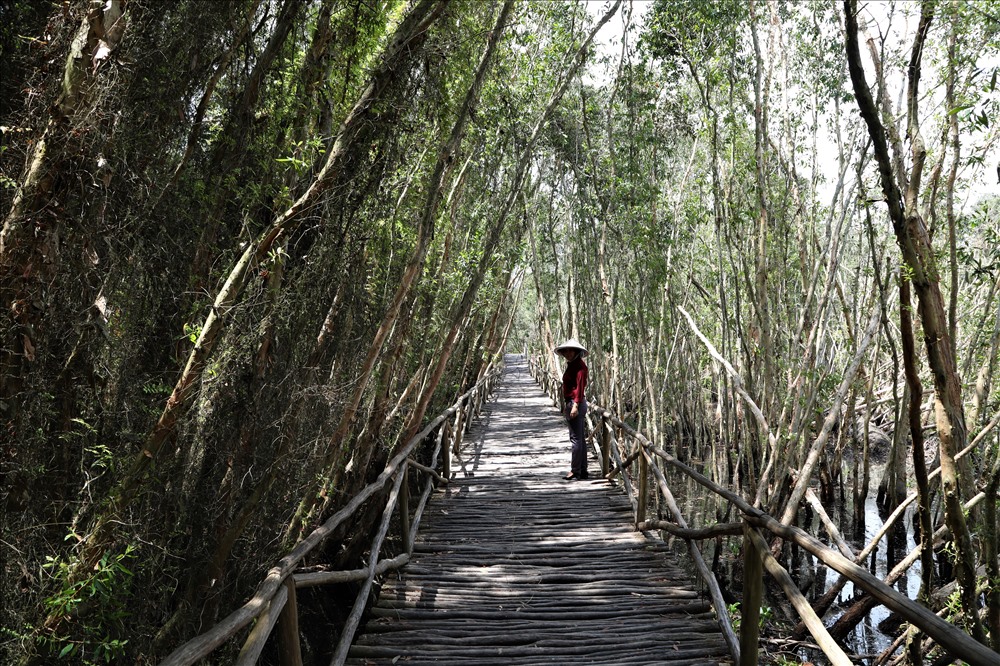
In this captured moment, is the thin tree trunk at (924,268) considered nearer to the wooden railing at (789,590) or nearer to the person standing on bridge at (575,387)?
the wooden railing at (789,590)

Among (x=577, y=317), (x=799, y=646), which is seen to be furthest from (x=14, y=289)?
(x=577, y=317)

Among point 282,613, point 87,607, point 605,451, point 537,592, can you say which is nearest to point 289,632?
point 282,613

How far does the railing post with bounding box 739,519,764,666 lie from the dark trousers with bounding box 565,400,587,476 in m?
4.35

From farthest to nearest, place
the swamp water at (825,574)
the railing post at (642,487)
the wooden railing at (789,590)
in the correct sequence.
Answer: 1. the swamp water at (825,574)
2. the railing post at (642,487)
3. the wooden railing at (789,590)

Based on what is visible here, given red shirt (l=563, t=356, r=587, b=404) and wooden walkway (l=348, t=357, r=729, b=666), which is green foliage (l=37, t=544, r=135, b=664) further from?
red shirt (l=563, t=356, r=587, b=404)

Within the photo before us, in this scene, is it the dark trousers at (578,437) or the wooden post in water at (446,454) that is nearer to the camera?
the dark trousers at (578,437)

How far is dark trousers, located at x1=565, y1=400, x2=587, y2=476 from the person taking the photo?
288 inches

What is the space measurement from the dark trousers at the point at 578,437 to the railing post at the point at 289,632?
16.0ft

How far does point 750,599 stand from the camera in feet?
9.05

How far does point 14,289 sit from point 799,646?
615cm

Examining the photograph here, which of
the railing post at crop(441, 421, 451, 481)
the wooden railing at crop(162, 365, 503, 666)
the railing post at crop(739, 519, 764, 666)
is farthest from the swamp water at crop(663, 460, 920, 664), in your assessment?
the wooden railing at crop(162, 365, 503, 666)

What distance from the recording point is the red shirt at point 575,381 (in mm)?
7277

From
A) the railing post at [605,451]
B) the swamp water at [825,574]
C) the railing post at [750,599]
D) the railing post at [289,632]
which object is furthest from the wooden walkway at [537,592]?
the swamp water at [825,574]

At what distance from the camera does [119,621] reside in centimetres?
225
